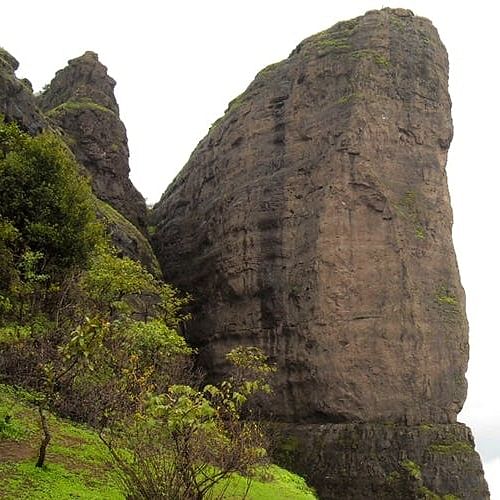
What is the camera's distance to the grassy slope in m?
11.6

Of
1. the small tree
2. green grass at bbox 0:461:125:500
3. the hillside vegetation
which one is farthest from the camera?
green grass at bbox 0:461:125:500

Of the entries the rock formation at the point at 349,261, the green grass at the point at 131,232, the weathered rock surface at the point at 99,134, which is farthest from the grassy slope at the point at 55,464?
the weathered rock surface at the point at 99,134

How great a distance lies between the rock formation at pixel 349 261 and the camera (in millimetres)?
27250

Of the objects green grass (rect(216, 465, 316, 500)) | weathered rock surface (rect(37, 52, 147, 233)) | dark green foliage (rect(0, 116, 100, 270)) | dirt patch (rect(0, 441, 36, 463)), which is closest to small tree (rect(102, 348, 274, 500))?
dirt patch (rect(0, 441, 36, 463))

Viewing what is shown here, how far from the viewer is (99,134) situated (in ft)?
140

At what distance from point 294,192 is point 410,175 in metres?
6.02

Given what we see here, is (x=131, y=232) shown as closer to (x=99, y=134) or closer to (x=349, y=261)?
(x=99, y=134)

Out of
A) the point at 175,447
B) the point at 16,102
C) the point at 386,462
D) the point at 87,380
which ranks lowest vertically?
the point at 386,462

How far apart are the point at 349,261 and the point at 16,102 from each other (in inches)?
733

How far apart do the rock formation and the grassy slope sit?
31.5ft

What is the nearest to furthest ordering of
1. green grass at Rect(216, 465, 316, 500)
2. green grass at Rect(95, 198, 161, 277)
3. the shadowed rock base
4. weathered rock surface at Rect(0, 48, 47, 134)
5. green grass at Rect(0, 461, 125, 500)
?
green grass at Rect(0, 461, 125, 500), green grass at Rect(216, 465, 316, 500), the shadowed rock base, weathered rock surface at Rect(0, 48, 47, 134), green grass at Rect(95, 198, 161, 277)

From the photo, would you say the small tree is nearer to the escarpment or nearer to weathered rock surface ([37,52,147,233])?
the escarpment

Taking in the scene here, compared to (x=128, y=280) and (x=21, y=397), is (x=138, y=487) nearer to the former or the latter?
(x=21, y=397)

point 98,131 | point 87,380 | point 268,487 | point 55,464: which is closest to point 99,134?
point 98,131
